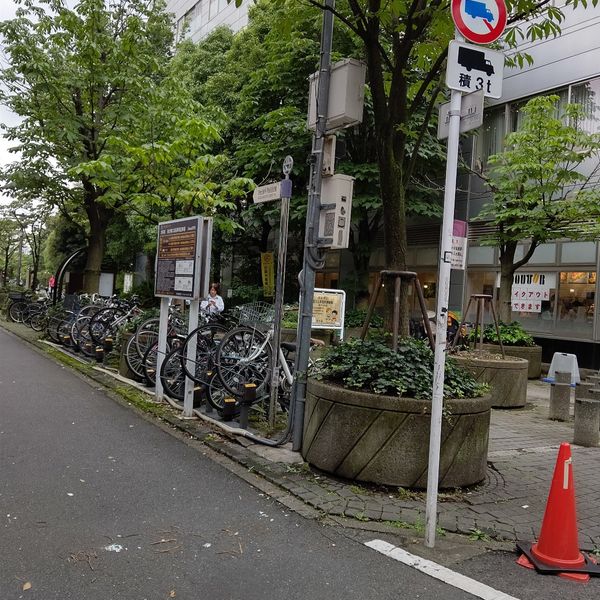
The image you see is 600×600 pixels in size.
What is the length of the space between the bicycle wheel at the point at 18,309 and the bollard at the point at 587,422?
795 inches

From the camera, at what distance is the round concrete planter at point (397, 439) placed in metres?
4.75

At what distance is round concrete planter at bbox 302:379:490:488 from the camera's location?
4754mm

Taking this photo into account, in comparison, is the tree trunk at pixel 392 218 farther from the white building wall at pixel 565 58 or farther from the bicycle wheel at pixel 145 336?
the white building wall at pixel 565 58

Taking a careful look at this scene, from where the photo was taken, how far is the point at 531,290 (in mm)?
15680

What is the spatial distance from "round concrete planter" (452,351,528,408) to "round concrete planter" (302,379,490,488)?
14.8 feet

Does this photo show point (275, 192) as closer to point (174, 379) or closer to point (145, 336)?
point (174, 379)

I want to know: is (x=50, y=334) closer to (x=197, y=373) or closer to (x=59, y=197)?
(x=59, y=197)

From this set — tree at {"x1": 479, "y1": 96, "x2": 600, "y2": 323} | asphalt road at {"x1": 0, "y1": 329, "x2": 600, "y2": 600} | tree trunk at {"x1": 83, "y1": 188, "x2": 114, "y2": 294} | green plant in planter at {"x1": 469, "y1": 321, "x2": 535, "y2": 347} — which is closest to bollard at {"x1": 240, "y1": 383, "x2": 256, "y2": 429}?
asphalt road at {"x1": 0, "y1": 329, "x2": 600, "y2": 600}

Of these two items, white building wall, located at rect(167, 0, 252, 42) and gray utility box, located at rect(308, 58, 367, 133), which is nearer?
gray utility box, located at rect(308, 58, 367, 133)

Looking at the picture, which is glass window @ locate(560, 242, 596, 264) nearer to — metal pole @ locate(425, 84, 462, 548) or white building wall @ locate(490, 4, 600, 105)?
white building wall @ locate(490, 4, 600, 105)

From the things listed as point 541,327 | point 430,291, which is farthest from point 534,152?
point 430,291

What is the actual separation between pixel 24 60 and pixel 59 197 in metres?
3.89

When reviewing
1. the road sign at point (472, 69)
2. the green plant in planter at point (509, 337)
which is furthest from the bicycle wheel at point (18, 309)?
the road sign at point (472, 69)

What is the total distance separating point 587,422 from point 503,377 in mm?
2493
